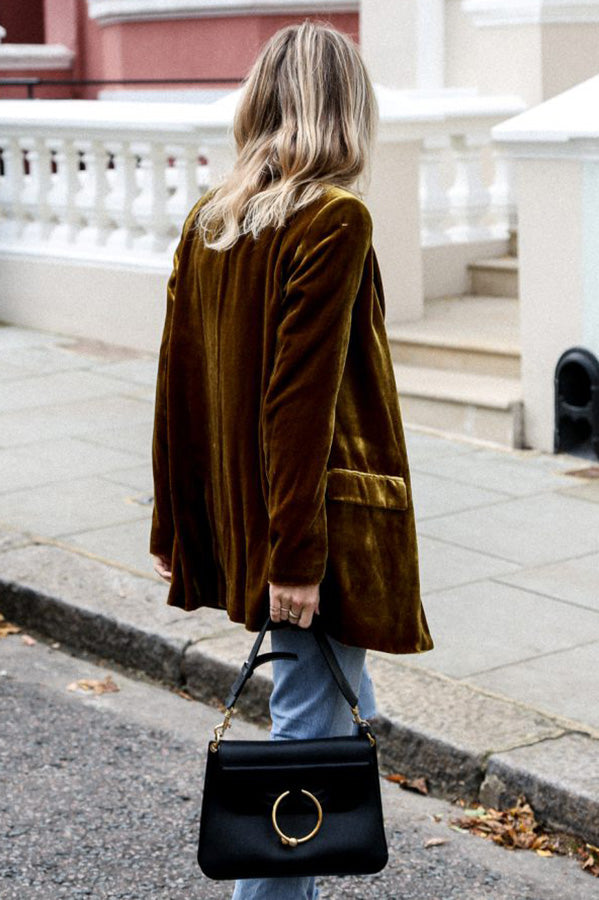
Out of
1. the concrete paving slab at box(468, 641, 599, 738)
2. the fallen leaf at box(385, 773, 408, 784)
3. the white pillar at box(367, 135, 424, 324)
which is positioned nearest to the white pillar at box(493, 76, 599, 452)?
the white pillar at box(367, 135, 424, 324)

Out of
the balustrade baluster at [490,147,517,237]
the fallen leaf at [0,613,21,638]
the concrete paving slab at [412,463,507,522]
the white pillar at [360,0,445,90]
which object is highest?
the white pillar at [360,0,445,90]

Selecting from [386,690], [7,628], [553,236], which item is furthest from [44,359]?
[386,690]

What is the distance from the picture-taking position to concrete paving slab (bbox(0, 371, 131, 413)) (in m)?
9.17

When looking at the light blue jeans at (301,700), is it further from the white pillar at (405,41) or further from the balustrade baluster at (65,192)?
the white pillar at (405,41)

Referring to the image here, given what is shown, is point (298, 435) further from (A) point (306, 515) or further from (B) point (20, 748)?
(B) point (20, 748)

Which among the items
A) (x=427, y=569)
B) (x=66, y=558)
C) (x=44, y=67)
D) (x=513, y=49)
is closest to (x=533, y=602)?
(x=427, y=569)

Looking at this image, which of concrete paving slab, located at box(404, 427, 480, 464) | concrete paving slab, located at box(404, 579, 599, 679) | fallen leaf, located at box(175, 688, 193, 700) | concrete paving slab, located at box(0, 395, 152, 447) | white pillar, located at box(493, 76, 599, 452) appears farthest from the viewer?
concrete paving slab, located at box(0, 395, 152, 447)

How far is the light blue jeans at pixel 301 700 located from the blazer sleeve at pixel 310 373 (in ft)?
0.63

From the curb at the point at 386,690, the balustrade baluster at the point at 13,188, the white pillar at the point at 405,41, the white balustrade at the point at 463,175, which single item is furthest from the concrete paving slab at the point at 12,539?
the white pillar at the point at 405,41

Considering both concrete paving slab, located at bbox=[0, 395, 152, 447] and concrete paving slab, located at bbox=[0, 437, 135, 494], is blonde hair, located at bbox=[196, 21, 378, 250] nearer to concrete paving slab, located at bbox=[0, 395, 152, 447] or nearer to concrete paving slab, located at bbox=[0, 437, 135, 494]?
concrete paving slab, located at bbox=[0, 437, 135, 494]

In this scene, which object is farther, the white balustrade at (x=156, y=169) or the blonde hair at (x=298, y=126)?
the white balustrade at (x=156, y=169)

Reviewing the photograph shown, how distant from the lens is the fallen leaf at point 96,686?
210 inches

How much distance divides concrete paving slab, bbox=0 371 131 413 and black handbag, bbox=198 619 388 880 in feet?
20.5

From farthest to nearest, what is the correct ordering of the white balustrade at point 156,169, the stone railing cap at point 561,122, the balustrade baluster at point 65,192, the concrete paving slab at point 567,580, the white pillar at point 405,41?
the white pillar at point 405,41 < the balustrade baluster at point 65,192 < the white balustrade at point 156,169 < the stone railing cap at point 561,122 < the concrete paving slab at point 567,580
